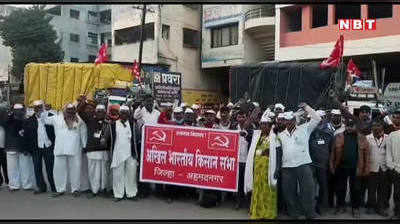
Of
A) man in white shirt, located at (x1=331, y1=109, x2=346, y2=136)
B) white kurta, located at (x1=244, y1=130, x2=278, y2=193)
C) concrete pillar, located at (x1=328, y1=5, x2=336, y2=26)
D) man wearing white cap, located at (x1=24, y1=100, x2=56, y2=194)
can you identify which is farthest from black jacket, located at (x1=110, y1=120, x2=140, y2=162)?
concrete pillar, located at (x1=328, y1=5, x2=336, y2=26)

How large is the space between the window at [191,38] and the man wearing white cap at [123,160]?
25.3 meters

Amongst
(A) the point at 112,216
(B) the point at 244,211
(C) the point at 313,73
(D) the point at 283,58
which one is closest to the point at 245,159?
(B) the point at 244,211

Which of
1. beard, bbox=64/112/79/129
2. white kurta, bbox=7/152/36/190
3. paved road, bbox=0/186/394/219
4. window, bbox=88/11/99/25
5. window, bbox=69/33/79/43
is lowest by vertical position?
paved road, bbox=0/186/394/219

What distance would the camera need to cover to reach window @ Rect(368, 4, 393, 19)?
73.3 ft

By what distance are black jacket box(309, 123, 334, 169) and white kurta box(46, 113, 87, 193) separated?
13.4 ft

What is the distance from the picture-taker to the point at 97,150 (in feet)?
29.3

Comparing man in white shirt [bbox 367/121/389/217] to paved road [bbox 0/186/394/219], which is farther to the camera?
man in white shirt [bbox 367/121/389/217]

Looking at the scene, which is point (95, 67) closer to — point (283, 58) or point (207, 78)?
point (283, 58)

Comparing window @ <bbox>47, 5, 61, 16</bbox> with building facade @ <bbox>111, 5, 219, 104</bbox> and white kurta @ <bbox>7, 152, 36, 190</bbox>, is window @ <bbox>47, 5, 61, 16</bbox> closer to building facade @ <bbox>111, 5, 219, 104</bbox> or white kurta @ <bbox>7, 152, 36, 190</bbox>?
building facade @ <bbox>111, 5, 219, 104</bbox>

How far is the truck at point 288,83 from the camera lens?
34.3ft

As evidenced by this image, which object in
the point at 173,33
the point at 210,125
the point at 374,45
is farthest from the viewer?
the point at 173,33

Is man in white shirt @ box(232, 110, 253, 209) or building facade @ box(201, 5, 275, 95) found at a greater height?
building facade @ box(201, 5, 275, 95)

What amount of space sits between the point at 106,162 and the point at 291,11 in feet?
64.4

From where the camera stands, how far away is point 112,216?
299 inches
